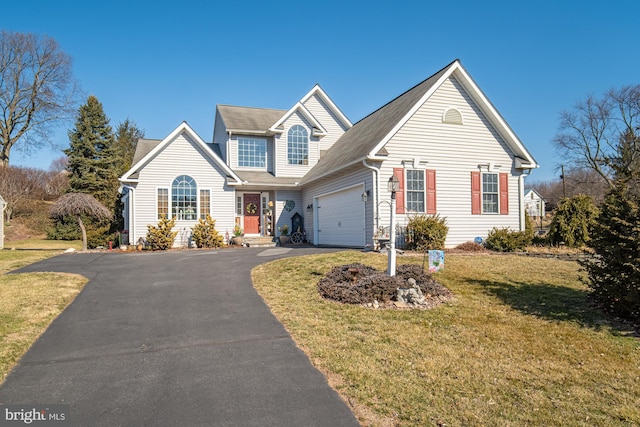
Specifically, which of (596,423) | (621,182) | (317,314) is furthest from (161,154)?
(596,423)

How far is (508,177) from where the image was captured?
52.5ft

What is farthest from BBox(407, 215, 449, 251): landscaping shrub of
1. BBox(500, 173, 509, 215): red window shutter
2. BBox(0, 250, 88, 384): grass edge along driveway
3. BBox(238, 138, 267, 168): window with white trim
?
BBox(238, 138, 267, 168): window with white trim

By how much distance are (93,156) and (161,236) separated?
1634 cm

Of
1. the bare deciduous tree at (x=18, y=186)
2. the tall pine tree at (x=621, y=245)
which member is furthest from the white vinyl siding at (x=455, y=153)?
the bare deciduous tree at (x=18, y=186)

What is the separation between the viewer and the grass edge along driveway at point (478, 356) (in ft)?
12.2

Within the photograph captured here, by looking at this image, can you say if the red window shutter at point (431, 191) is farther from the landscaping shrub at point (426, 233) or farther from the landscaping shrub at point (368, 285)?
the landscaping shrub at point (368, 285)

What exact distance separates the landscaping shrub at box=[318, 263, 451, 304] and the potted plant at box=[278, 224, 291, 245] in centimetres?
1114

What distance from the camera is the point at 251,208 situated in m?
20.8

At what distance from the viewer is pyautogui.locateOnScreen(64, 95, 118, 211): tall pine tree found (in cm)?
2816

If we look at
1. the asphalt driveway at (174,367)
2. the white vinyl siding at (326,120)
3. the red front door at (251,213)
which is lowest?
the asphalt driveway at (174,367)

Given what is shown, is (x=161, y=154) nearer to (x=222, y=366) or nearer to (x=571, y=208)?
(x=222, y=366)

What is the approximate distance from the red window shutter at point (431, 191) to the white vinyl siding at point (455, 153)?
0.68ft

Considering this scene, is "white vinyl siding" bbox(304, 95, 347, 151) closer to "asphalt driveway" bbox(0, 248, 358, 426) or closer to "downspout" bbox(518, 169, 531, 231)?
"downspout" bbox(518, 169, 531, 231)

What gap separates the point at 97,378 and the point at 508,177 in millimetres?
15464
